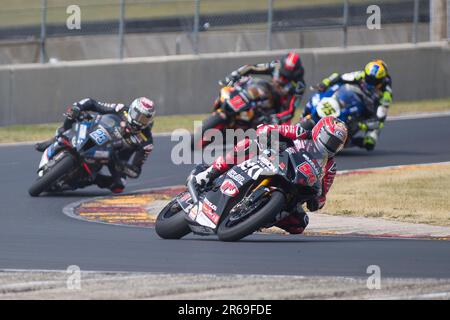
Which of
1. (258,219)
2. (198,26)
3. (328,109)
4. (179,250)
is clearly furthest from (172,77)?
(258,219)

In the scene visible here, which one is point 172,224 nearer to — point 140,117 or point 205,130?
point 140,117

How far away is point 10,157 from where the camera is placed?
63.7ft

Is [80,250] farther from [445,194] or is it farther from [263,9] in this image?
[263,9]

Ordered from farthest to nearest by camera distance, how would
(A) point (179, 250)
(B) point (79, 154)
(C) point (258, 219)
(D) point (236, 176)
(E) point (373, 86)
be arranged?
1. (E) point (373, 86)
2. (B) point (79, 154)
3. (D) point (236, 176)
4. (A) point (179, 250)
5. (C) point (258, 219)

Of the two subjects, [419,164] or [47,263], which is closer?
[47,263]

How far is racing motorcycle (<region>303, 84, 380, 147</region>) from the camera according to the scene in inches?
802

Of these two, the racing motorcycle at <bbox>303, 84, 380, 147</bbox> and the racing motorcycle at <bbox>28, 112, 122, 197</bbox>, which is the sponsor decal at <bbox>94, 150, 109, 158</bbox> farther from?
the racing motorcycle at <bbox>303, 84, 380, 147</bbox>

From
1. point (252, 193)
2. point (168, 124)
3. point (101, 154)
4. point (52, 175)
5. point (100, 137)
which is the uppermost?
point (252, 193)

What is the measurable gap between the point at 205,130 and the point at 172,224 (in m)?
8.16

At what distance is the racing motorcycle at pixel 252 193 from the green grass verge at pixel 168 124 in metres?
9.70

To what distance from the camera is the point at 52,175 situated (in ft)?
52.0

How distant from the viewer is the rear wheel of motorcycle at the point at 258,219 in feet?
37.7
